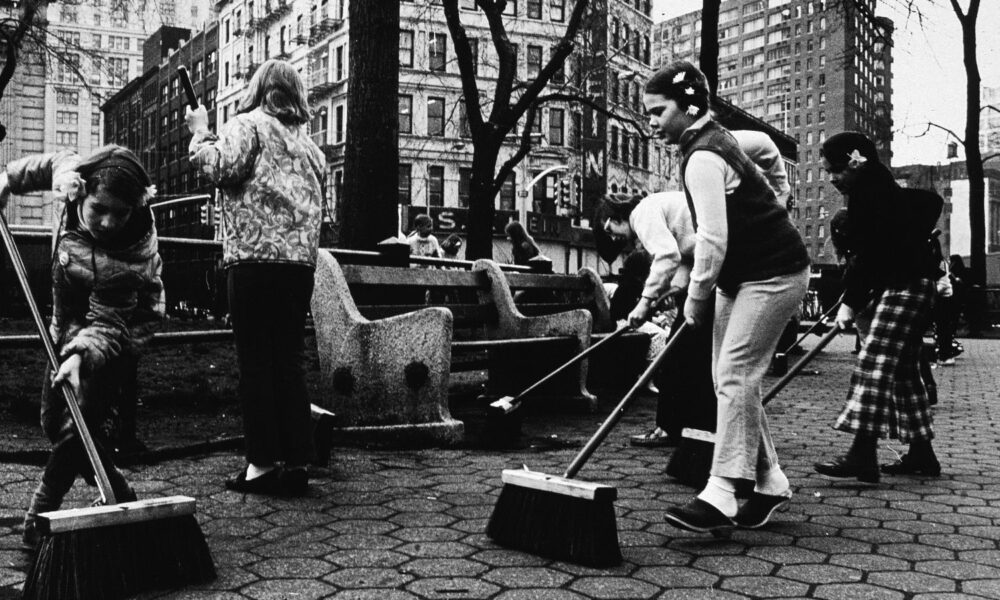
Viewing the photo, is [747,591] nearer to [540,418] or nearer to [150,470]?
[150,470]

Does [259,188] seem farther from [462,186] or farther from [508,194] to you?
[508,194]

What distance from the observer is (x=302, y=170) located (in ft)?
16.0

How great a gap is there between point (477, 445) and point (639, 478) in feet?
4.02

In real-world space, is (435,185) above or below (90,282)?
above

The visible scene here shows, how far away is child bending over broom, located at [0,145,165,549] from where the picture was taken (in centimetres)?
373

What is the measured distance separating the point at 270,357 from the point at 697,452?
6.92 ft

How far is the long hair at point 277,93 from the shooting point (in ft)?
15.8

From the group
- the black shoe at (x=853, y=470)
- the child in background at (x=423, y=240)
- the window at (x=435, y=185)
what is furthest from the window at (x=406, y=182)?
the black shoe at (x=853, y=470)

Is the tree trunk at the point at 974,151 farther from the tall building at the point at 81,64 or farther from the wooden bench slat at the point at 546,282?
the wooden bench slat at the point at 546,282

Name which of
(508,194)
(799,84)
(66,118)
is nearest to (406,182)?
(508,194)

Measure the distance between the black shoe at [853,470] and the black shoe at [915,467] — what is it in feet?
1.19

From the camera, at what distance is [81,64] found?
2147 centimetres

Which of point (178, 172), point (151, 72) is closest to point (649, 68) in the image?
point (178, 172)

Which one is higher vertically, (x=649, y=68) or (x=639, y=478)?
(x=649, y=68)
